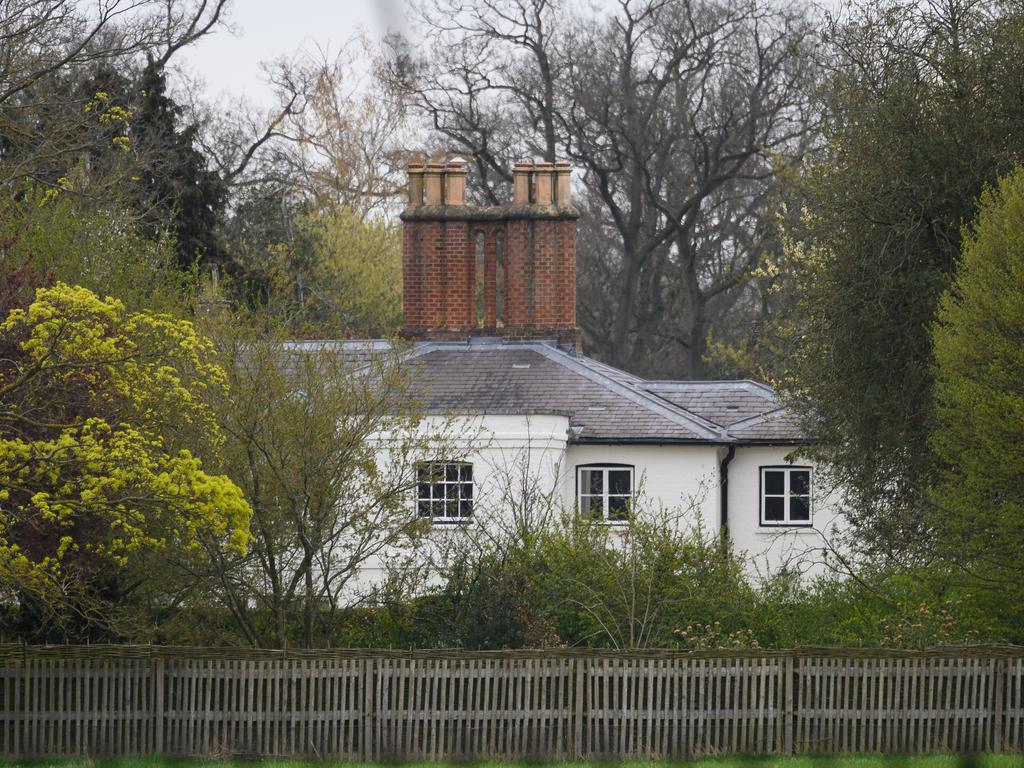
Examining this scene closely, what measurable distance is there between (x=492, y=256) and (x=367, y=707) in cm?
1431

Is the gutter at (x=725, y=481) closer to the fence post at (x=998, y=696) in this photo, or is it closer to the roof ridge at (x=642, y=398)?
the roof ridge at (x=642, y=398)

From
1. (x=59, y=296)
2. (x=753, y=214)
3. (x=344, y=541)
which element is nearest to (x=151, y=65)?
(x=344, y=541)

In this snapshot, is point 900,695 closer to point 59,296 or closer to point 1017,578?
point 1017,578

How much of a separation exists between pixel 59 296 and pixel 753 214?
33.6m

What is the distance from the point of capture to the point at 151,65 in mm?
26922

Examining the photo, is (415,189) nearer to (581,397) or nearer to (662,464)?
(581,397)

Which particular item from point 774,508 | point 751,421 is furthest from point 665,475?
point 774,508

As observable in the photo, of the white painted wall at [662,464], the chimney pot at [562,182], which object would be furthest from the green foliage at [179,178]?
the white painted wall at [662,464]

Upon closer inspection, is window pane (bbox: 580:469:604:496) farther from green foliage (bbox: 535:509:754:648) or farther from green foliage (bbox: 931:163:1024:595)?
green foliage (bbox: 931:163:1024:595)

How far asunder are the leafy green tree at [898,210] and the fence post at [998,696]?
306 centimetres

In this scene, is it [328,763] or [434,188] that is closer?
[328,763]

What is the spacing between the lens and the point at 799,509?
86.5 ft

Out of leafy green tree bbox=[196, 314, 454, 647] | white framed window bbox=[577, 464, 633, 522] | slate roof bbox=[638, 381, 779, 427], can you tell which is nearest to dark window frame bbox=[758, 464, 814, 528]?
slate roof bbox=[638, 381, 779, 427]

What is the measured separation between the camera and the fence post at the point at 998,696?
1540 cm
